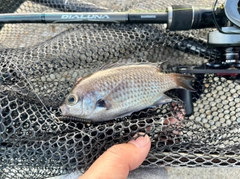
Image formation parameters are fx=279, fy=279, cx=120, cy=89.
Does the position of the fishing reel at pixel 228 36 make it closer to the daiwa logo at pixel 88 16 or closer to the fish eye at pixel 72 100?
the daiwa logo at pixel 88 16

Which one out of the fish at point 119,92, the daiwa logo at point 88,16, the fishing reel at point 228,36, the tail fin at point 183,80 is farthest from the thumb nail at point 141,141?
the daiwa logo at point 88,16

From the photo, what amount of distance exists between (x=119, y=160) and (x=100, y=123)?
0.25 meters

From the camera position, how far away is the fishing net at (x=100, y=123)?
146 cm

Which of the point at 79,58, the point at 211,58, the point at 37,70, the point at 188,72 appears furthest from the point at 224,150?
the point at 37,70

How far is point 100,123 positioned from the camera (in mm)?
1520

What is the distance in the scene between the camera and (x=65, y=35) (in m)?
1.90

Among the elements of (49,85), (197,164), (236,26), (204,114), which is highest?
(236,26)

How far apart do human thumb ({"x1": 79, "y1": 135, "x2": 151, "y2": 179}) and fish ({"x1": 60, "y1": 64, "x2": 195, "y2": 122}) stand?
171mm

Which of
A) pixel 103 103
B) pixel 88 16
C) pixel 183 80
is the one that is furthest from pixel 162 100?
pixel 88 16

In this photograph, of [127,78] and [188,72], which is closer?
[127,78]

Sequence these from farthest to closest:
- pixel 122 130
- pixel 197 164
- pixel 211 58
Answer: pixel 211 58, pixel 197 164, pixel 122 130

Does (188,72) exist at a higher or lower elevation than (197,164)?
higher

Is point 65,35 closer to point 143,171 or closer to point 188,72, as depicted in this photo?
point 188,72

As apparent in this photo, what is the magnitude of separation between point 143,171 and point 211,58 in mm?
863
